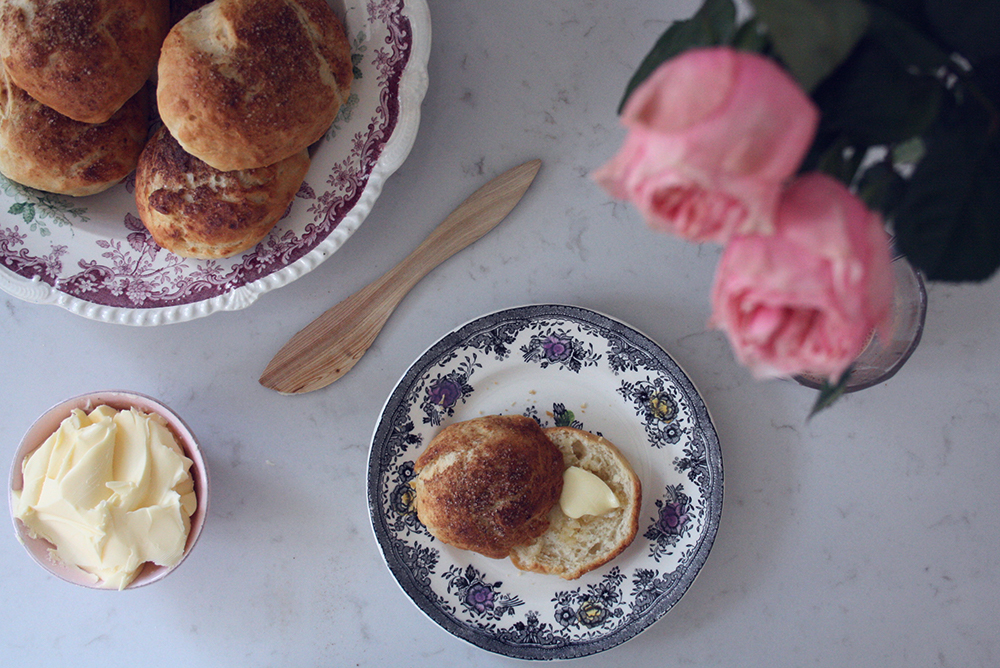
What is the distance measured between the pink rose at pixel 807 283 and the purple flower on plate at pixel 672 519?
3.37 ft

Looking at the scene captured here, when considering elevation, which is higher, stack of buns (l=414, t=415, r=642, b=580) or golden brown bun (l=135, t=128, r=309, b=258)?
golden brown bun (l=135, t=128, r=309, b=258)

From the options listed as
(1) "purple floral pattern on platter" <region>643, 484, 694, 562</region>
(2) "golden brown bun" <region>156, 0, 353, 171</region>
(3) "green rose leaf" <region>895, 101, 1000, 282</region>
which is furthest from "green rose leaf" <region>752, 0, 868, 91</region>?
(1) "purple floral pattern on platter" <region>643, 484, 694, 562</region>

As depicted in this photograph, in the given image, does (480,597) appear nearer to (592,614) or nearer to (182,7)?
(592,614)

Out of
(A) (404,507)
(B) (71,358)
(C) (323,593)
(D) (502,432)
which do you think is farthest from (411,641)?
(B) (71,358)

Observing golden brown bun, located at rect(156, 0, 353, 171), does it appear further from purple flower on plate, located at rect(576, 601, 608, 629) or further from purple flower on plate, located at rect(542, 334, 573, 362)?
purple flower on plate, located at rect(576, 601, 608, 629)

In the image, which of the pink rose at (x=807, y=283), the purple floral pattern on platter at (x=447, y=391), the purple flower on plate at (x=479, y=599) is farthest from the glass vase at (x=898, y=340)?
the pink rose at (x=807, y=283)

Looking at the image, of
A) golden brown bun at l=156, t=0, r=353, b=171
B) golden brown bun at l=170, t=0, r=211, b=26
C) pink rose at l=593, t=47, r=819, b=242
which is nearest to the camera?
pink rose at l=593, t=47, r=819, b=242

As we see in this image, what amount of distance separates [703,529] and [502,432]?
45cm

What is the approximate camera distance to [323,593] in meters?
1.55

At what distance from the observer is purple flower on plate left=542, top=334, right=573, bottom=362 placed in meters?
1.45

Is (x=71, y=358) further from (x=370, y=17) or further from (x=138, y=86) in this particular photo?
(x=370, y=17)

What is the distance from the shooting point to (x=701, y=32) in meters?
0.55

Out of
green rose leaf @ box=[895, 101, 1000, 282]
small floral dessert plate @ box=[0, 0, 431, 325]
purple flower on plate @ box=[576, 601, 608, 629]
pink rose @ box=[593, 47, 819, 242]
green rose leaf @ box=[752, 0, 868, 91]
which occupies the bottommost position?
purple flower on plate @ box=[576, 601, 608, 629]

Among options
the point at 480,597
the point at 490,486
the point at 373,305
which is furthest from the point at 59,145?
the point at 480,597
